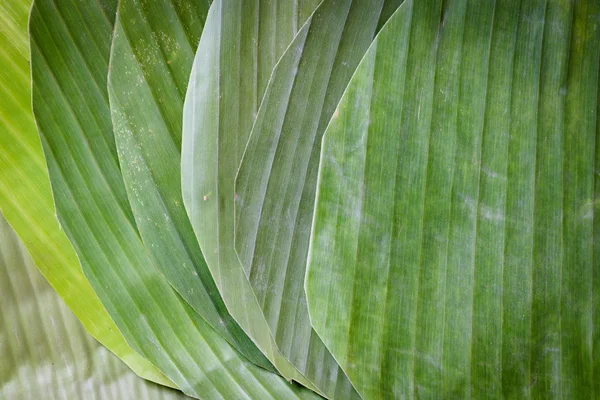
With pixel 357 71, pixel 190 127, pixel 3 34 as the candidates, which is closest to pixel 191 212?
pixel 190 127

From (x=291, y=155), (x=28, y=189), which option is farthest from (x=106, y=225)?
(x=291, y=155)

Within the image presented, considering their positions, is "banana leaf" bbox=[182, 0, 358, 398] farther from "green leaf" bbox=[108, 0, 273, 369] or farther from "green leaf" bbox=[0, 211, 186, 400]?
"green leaf" bbox=[0, 211, 186, 400]

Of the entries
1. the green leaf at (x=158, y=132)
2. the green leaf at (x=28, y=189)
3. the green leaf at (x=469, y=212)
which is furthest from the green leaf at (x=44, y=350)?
the green leaf at (x=469, y=212)

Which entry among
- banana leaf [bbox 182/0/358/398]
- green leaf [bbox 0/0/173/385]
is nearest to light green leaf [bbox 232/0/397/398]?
banana leaf [bbox 182/0/358/398]

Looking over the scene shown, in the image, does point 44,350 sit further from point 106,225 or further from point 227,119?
point 227,119

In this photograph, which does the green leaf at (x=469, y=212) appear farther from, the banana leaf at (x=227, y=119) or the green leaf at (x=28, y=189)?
the green leaf at (x=28, y=189)

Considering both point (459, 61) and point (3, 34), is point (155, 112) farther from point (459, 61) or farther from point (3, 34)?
point (459, 61)
